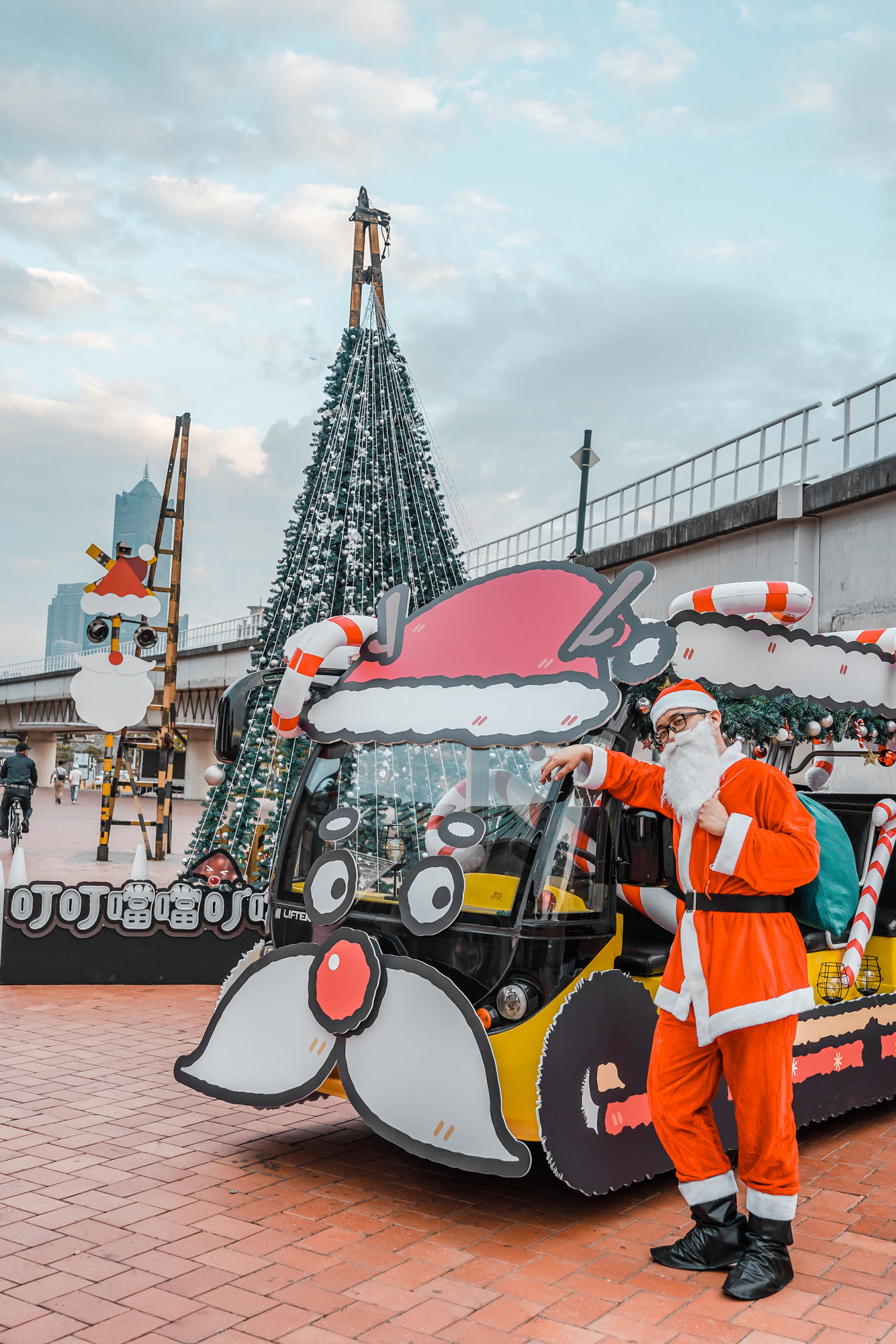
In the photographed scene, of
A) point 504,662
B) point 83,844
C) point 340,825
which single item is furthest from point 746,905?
point 83,844

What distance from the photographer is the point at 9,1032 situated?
6922 mm

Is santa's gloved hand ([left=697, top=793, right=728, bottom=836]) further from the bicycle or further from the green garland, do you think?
the bicycle

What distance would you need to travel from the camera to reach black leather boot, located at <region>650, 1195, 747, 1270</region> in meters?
3.78

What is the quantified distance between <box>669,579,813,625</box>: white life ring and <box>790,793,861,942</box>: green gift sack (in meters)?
0.93

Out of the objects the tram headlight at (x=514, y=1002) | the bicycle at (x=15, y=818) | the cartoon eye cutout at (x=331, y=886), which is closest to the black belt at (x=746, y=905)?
the tram headlight at (x=514, y=1002)

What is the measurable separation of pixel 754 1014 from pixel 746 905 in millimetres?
341

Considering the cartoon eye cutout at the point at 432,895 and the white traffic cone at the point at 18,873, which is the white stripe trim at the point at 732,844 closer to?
the cartoon eye cutout at the point at 432,895

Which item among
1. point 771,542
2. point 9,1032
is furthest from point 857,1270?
point 771,542

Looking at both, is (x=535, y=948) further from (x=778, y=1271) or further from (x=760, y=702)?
(x=760, y=702)

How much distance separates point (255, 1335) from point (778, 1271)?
5.35ft

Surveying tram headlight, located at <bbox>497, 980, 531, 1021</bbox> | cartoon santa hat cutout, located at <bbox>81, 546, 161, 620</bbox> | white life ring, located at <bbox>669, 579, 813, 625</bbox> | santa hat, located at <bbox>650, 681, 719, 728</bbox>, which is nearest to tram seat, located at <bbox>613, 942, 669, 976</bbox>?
tram headlight, located at <bbox>497, 980, 531, 1021</bbox>

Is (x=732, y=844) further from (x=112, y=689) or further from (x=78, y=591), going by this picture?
(x=78, y=591)

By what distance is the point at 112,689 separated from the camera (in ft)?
41.5

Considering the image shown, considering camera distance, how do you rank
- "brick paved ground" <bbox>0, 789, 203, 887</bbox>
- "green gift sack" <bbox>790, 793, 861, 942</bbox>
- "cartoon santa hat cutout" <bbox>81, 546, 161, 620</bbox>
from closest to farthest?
"green gift sack" <bbox>790, 793, 861, 942</bbox>
"cartoon santa hat cutout" <bbox>81, 546, 161, 620</bbox>
"brick paved ground" <bbox>0, 789, 203, 887</bbox>
